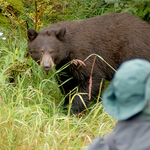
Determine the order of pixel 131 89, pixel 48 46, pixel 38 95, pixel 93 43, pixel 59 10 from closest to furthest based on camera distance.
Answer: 1. pixel 131 89
2. pixel 38 95
3. pixel 48 46
4. pixel 93 43
5. pixel 59 10

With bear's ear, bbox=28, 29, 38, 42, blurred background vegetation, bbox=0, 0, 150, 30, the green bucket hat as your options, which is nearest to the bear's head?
bear's ear, bbox=28, 29, 38, 42

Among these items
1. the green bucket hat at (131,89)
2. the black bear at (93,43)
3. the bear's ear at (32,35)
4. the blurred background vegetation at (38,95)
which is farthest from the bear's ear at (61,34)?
the green bucket hat at (131,89)

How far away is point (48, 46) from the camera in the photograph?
517cm

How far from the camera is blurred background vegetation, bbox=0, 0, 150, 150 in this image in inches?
144

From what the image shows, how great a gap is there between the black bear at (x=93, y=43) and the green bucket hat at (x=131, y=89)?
397cm

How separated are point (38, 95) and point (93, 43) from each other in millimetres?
1949

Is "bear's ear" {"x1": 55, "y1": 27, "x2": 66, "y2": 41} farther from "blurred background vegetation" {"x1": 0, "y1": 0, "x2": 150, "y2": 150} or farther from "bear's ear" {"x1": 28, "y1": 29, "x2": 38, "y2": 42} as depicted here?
"blurred background vegetation" {"x1": 0, "y1": 0, "x2": 150, "y2": 150}

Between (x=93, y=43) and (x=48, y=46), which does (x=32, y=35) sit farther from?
(x=93, y=43)

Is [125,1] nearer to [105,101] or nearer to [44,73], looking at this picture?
[44,73]

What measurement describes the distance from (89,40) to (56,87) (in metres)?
1.16

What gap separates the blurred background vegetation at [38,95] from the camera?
12.0ft

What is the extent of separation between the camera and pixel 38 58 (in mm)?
5230

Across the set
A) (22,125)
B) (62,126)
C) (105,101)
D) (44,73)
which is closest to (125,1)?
(44,73)

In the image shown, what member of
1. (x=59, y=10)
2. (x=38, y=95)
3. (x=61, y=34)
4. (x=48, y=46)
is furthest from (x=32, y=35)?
(x=59, y=10)
